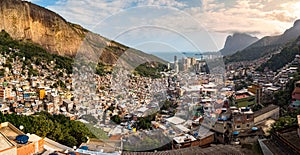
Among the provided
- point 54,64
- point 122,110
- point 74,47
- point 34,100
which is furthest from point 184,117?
point 74,47

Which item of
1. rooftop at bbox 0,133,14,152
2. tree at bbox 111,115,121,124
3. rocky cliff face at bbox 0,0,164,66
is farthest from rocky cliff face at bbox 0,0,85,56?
rooftop at bbox 0,133,14,152

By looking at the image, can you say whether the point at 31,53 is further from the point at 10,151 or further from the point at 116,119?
the point at 10,151

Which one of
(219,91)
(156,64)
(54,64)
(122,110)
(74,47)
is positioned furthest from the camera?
(74,47)

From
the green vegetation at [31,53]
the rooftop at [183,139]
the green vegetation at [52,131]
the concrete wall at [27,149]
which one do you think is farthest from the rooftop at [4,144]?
the green vegetation at [31,53]

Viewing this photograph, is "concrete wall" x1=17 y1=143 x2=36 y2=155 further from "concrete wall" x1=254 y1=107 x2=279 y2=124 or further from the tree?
"concrete wall" x1=254 y1=107 x2=279 y2=124

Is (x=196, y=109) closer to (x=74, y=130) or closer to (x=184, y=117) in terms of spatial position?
(x=184, y=117)
